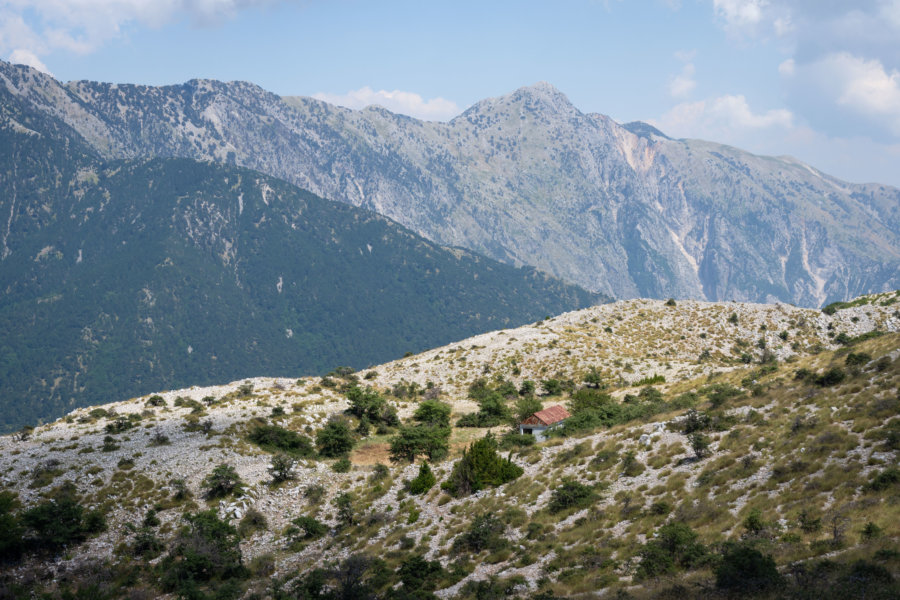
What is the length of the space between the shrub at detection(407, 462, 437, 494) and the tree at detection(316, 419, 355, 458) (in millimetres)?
14025

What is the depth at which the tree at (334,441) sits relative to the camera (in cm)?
5722

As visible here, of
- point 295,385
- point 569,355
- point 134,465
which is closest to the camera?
point 134,465

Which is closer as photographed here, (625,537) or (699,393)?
(625,537)

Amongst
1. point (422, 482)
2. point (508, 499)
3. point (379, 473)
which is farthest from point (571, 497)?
point (379, 473)

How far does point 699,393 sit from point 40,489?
53.5 meters

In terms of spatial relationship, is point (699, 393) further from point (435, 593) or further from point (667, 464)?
point (435, 593)

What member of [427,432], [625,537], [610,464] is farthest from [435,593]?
[427,432]

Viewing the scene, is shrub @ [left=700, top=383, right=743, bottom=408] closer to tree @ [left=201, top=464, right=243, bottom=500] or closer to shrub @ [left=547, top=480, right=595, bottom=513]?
shrub @ [left=547, top=480, right=595, bottom=513]

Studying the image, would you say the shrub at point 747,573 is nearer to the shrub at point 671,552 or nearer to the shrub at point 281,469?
the shrub at point 671,552

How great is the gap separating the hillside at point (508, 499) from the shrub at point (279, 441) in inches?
8.2

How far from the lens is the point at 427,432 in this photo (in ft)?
185

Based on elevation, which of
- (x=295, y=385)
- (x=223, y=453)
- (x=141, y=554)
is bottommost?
(x=141, y=554)

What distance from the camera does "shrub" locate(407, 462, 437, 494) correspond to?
143 feet

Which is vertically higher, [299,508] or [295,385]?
[295,385]
